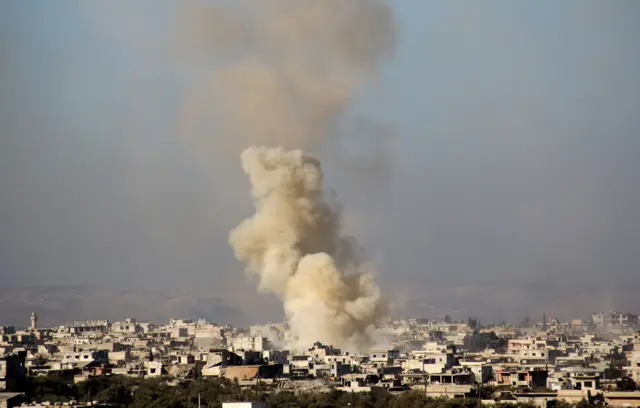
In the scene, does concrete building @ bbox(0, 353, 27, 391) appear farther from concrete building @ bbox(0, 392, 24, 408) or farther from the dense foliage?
concrete building @ bbox(0, 392, 24, 408)

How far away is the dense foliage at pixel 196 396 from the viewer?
192 feet

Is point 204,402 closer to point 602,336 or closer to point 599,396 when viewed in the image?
point 599,396

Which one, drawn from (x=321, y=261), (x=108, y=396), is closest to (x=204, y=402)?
(x=108, y=396)

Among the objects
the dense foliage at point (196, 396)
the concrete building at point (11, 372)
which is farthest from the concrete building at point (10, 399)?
the concrete building at point (11, 372)

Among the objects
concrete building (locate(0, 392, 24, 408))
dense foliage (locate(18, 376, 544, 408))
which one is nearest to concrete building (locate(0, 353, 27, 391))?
dense foliage (locate(18, 376, 544, 408))

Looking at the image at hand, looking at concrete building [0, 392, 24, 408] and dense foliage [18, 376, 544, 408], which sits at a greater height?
dense foliage [18, 376, 544, 408]

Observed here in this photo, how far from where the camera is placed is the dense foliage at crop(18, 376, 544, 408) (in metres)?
58.6

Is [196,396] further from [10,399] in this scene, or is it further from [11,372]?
[10,399]

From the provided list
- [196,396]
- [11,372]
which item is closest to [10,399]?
[11,372]

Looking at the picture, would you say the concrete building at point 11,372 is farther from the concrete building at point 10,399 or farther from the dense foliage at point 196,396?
the concrete building at point 10,399

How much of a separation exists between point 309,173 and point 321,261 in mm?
5253

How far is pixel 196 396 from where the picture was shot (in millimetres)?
61219

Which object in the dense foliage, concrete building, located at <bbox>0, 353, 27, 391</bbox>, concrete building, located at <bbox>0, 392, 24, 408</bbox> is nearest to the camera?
concrete building, located at <bbox>0, 392, 24, 408</bbox>

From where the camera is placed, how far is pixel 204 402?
5984 centimetres
